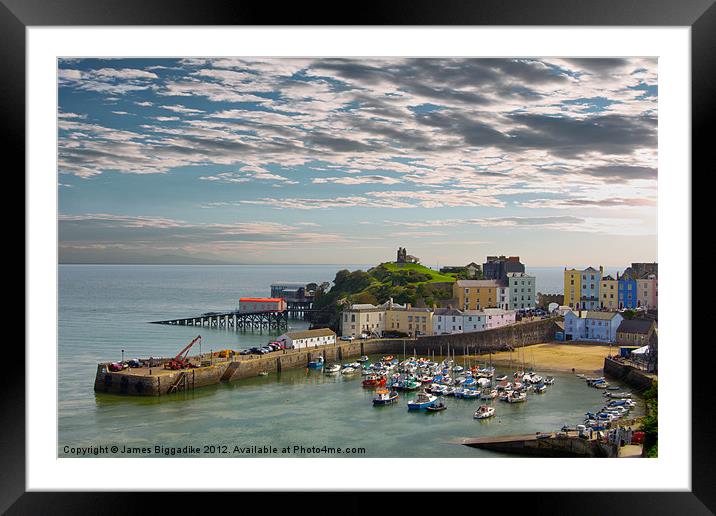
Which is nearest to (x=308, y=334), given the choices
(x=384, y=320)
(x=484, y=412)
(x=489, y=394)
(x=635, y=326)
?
(x=384, y=320)

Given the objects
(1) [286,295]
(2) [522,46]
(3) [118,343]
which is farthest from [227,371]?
(2) [522,46]

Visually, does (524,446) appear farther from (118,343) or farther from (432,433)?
(118,343)

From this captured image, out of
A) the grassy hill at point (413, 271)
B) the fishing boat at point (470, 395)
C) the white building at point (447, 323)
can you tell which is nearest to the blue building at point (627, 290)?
the white building at point (447, 323)

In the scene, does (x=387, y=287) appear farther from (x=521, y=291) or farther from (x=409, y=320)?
(x=521, y=291)

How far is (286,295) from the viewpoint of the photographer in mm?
11953

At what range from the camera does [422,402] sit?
5.83m

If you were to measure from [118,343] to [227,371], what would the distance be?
2.18m

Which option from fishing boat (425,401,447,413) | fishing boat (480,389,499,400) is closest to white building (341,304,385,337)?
fishing boat (480,389,499,400)

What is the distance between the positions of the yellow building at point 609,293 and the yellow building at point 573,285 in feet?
1.02

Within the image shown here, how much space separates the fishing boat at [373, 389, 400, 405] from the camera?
19.5 feet

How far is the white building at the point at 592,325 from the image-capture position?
8578 millimetres

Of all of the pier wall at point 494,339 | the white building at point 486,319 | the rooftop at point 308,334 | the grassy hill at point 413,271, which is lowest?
the pier wall at point 494,339

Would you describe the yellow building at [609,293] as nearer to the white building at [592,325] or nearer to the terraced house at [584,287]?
the terraced house at [584,287]

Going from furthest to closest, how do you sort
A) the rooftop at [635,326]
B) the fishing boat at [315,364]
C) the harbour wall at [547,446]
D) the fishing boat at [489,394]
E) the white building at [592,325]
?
the white building at [592,325] < the fishing boat at [315,364] < the rooftop at [635,326] < the fishing boat at [489,394] < the harbour wall at [547,446]
